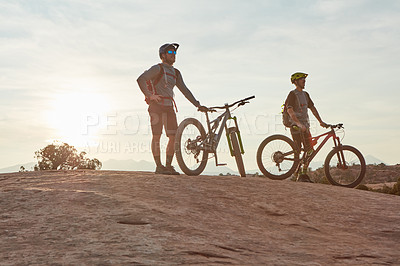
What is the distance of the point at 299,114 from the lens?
34.0ft

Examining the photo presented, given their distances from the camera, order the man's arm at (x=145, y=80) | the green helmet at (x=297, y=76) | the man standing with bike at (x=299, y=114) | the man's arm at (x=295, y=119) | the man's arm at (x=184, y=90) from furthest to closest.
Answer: the green helmet at (x=297, y=76), the man standing with bike at (x=299, y=114), the man's arm at (x=295, y=119), the man's arm at (x=184, y=90), the man's arm at (x=145, y=80)

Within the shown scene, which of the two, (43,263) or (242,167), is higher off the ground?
(242,167)

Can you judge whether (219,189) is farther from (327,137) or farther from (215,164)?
(327,137)

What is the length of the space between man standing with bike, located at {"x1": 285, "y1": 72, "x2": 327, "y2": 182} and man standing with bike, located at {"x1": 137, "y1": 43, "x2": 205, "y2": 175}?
2.86m

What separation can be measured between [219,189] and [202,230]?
2.19 m

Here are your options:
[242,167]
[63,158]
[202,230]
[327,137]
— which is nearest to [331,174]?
[327,137]

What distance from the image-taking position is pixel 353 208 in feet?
23.6

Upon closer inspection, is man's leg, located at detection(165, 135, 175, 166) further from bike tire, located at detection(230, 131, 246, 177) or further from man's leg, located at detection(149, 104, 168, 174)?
bike tire, located at detection(230, 131, 246, 177)

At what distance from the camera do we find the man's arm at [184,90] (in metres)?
9.51

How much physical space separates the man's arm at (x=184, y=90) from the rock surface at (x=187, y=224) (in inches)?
88.5

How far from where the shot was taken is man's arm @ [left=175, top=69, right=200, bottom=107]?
951 cm

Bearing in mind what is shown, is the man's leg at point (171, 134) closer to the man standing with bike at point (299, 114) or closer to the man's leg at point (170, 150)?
the man's leg at point (170, 150)

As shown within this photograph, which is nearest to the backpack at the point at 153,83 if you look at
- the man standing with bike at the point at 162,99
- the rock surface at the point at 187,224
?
the man standing with bike at the point at 162,99

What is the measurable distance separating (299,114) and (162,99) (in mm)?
3369
